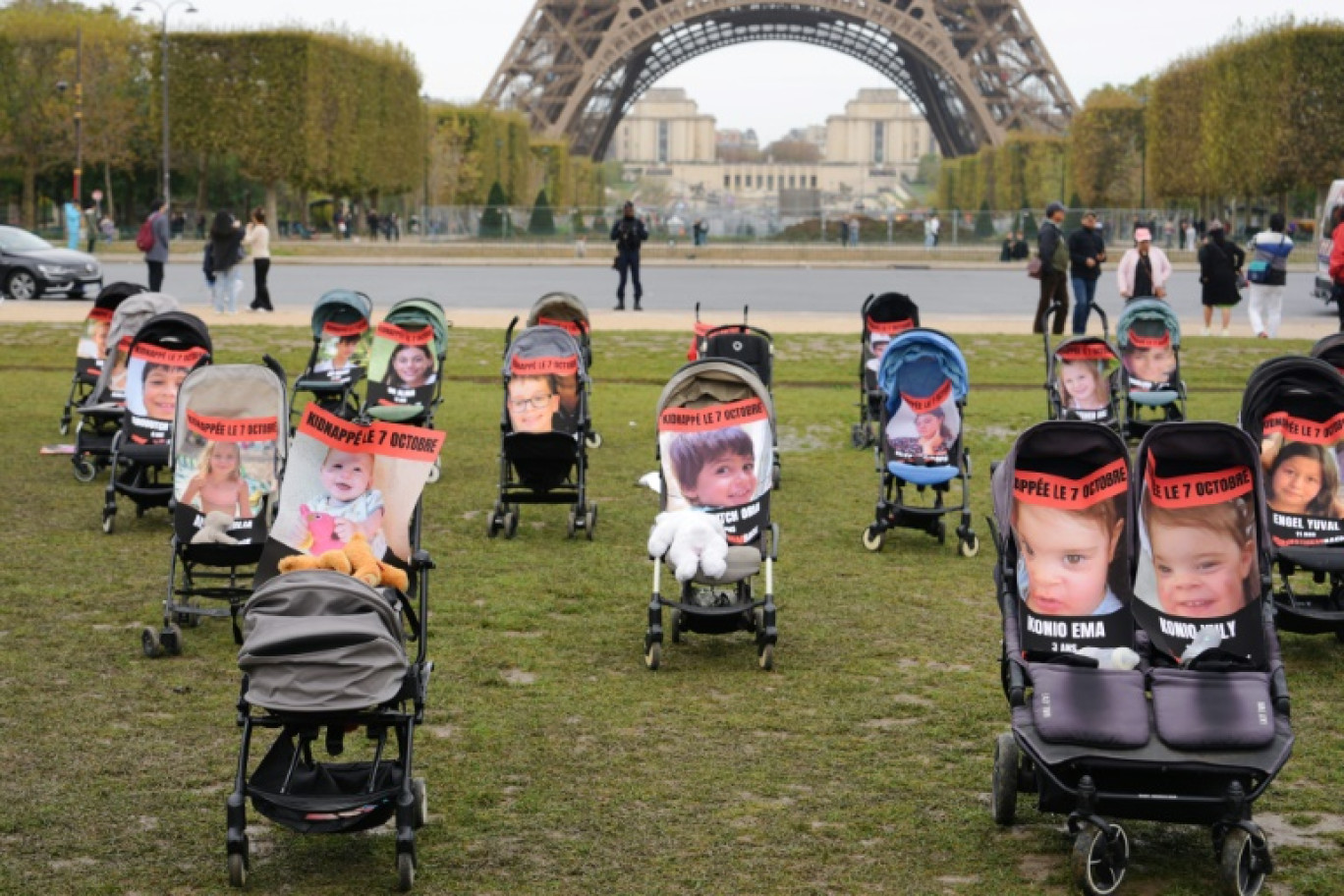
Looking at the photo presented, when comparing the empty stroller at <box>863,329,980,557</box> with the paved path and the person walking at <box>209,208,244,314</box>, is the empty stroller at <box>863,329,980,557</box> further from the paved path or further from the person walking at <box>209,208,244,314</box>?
the person walking at <box>209,208,244,314</box>

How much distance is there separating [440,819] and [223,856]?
2.24 feet

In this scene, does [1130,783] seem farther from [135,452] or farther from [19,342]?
[19,342]

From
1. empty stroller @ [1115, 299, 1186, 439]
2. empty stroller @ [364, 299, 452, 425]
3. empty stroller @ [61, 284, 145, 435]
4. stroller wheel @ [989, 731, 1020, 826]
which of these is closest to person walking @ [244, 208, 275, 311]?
empty stroller @ [61, 284, 145, 435]

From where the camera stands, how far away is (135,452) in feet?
34.1

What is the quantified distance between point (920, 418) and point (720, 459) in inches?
104

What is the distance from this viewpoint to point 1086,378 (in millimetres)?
12680

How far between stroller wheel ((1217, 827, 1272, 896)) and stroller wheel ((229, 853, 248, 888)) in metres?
2.66

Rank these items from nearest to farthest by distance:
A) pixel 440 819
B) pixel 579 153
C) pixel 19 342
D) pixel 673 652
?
pixel 440 819 → pixel 673 652 → pixel 19 342 → pixel 579 153

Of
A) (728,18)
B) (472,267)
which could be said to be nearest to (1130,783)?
(472,267)

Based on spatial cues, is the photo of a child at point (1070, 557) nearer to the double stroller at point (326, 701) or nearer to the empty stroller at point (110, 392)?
the double stroller at point (326, 701)

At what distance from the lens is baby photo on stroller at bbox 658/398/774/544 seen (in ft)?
26.4

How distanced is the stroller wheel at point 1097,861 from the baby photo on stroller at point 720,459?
10.2 feet

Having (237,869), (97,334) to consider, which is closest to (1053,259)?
(97,334)

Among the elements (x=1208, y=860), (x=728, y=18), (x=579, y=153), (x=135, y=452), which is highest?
(x=728, y=18)
